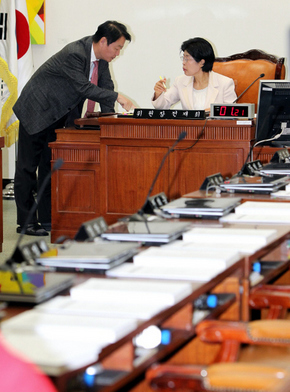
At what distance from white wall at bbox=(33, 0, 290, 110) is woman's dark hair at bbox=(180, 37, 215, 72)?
160 cm

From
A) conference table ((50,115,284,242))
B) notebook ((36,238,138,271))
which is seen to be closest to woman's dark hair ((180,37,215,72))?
conference table ((50,115,284,242))

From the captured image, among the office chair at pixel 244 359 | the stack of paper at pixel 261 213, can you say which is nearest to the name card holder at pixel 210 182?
the stack of paper at pixel 261 213

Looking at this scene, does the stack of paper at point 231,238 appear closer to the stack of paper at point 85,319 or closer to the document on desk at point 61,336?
the stack of paper at point 85,319

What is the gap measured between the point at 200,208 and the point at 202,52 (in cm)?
277

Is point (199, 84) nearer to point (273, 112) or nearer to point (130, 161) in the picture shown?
point (130, 161)

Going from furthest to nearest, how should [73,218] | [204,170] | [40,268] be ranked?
[73,218]
[204,170]
[40,268]

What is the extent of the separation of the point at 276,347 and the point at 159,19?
5393 mm

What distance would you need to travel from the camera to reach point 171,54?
6.58 metres

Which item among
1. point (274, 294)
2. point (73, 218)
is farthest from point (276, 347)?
point (73, 218)

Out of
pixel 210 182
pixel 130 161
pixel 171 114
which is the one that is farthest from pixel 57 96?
pixel 210 182

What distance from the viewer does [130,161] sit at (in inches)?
165

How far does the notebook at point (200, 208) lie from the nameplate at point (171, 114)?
180cm

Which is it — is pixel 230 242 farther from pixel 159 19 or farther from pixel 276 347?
pixel 159 19

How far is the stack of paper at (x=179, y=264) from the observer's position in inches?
55.1
